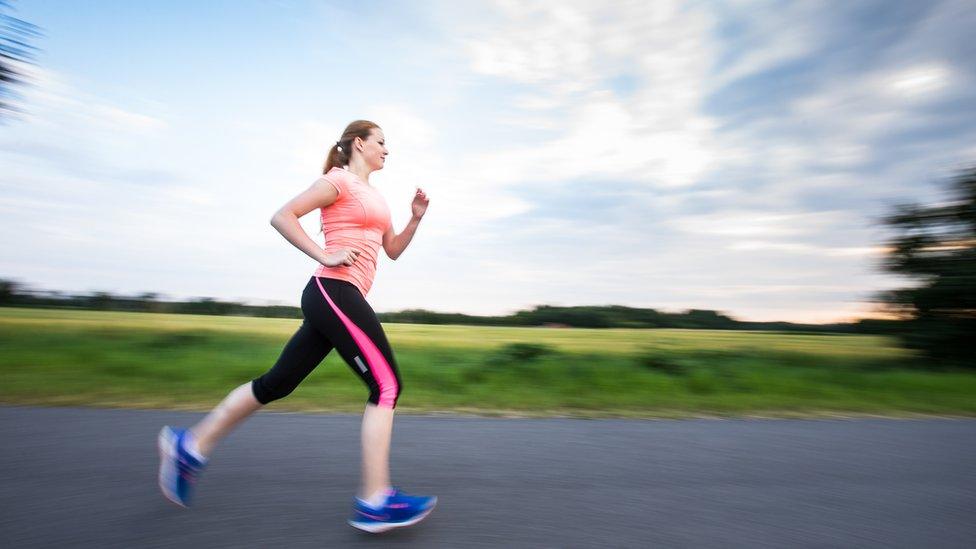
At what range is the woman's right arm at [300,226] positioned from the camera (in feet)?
8.73

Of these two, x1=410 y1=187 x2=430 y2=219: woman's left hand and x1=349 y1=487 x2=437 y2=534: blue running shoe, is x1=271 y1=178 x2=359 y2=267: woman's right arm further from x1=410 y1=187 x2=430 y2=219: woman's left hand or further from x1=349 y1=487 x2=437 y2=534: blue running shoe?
x1=349 y1=487 x2=437 y2=534: blue running shoe

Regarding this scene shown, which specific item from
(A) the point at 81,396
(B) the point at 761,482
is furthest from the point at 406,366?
(B) the point at 761,482

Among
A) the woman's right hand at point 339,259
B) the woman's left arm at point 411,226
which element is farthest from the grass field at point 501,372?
the woman's right hand at point 339,259

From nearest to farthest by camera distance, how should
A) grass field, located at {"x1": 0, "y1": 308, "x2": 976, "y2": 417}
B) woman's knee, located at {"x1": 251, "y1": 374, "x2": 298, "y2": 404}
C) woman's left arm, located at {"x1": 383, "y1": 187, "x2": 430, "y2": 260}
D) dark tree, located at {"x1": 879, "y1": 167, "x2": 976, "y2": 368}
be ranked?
woman's knee, located at {"x1": 251, "y1": 374, "x2": 298, "y2": 404}
woman's left arm, located at {"x1": 383, "y1": 187, "x2": 430, "y2": 260}
grass field, located at {"x1": 0, "y1": 308, "x2": 976, "y2": 417}
dark tree, located at {"x1": 879, "y1": 167, "x2": 976, "y2": 368}

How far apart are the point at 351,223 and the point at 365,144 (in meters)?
0.41

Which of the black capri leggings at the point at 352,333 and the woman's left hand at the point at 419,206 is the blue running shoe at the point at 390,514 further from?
the woman's left hand at the point at 419,206

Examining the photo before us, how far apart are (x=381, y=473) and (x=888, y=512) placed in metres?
2.55

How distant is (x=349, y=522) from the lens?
275cm

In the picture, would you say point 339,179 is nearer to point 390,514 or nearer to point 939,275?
point 390,514

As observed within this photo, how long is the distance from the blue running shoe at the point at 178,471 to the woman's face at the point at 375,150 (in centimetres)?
152

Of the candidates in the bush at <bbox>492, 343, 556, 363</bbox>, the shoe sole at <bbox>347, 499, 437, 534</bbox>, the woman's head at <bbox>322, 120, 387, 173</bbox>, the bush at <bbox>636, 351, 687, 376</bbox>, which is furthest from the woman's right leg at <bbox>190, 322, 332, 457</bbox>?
the bush at <bbox>636, 351, 687, 376</bbox>

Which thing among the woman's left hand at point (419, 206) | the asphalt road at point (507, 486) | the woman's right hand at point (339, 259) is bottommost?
the asphalt road at point (507, 486)

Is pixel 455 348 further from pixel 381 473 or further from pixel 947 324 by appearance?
pixel 947 324

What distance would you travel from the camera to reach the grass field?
7242mm
